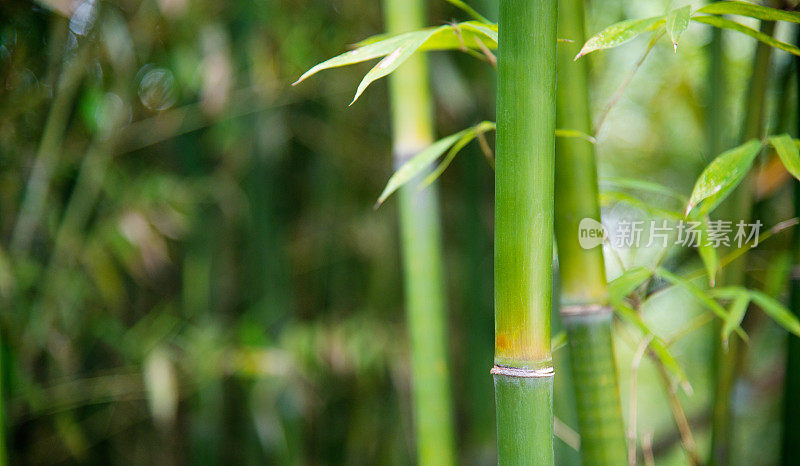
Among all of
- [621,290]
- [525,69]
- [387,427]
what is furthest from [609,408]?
[387,427]

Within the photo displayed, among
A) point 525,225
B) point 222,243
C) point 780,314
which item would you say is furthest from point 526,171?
point 222,243

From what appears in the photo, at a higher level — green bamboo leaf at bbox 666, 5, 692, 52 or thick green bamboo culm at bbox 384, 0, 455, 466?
green bamboo leaf at bbox 666, 5, 692, 52

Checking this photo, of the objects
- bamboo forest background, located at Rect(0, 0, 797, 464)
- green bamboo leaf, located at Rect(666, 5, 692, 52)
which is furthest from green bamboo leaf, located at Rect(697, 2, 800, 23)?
bamboo forest background, located at Rect(0, 0, 797, 464)

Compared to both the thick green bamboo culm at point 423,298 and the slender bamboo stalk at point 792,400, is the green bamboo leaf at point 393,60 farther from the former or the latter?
the slender bamboo stalk at point 792,400

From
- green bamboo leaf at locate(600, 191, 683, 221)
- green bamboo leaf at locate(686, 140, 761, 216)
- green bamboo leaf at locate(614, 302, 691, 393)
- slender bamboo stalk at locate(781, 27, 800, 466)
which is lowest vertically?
slender bamboo stalk at locate(781, 27, 800, 466)

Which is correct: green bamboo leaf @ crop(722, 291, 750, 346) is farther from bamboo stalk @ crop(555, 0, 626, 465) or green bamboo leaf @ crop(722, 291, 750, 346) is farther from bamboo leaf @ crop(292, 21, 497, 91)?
bamboo leaf @ crop(292, 21, 497, 91)

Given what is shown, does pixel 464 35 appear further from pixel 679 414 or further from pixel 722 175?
pixel 679 414
